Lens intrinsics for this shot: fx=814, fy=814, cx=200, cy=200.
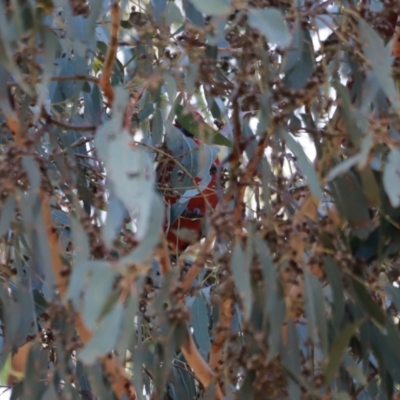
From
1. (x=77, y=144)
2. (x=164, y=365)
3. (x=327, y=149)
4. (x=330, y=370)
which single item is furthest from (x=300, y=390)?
(x=77, y=144)

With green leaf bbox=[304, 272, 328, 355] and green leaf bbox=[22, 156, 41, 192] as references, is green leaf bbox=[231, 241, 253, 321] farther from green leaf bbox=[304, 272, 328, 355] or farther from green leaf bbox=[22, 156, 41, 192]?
green leaf bbox=[22, 156, 41, 192]

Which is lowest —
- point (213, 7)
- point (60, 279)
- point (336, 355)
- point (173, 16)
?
point (336, 355)

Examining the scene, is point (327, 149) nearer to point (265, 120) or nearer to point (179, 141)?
point (265, 120)

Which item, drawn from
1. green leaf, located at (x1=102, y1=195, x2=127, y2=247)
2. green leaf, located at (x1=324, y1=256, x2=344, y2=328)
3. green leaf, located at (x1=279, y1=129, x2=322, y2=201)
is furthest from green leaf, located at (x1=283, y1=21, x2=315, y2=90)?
green leaf, located at (x1=102, y1=195, x2=127, y2=247)

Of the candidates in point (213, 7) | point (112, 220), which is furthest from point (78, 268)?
point (213, 7)

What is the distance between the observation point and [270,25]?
75 cm

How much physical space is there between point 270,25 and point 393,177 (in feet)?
0.59

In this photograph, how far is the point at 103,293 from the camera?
0.63m

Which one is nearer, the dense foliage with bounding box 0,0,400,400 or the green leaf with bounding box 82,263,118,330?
the green leaf with bounding box 82,263,118,330

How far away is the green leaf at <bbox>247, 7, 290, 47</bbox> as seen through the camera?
0.74 m

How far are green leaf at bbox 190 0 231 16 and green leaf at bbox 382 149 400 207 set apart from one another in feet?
0.67

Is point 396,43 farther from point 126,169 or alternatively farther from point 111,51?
point 126,169

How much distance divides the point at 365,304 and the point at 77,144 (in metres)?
0.68

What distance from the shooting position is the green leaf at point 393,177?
0.73 m
